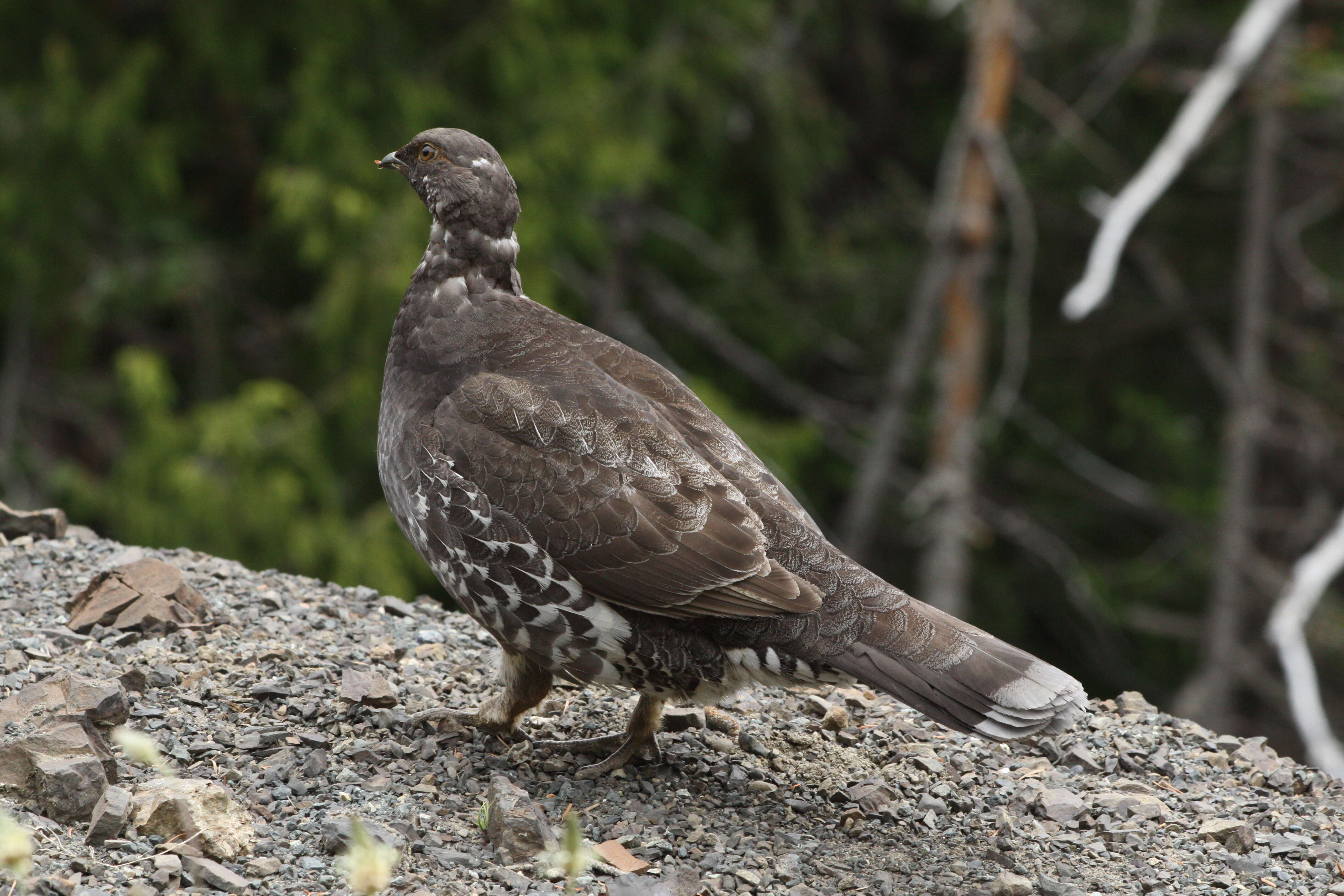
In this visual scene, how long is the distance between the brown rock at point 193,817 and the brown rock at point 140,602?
143 cm

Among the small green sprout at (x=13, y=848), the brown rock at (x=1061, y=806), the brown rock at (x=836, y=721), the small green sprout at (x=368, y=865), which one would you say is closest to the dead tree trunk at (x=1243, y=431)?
the brown rock at (x=836, y=721)

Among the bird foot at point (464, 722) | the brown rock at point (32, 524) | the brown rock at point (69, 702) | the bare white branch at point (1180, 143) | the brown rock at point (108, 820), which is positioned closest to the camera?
the brown rock at point (108, 820)

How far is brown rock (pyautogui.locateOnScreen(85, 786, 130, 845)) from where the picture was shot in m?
3.85

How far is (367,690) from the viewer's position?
197 inches

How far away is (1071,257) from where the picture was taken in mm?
14391

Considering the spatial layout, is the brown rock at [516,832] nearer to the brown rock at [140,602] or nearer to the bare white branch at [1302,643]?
the brown rock at [140,602]

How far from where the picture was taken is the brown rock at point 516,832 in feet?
13.5

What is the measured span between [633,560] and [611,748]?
85 centimetres

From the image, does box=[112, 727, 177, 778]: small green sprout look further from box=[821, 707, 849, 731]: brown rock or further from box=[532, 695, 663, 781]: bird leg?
box=[821, 707, 849, 731]: brown rock

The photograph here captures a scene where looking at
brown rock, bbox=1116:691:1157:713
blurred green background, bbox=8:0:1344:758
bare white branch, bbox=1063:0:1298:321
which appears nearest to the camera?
brown rock, bbox=1116:691:1157:713

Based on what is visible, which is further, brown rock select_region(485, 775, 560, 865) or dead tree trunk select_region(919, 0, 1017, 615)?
dead tree trunk select_region(919, 0, 1017, 615)

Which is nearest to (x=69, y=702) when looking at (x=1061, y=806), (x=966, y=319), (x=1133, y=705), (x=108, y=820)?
(x=108, y=820)

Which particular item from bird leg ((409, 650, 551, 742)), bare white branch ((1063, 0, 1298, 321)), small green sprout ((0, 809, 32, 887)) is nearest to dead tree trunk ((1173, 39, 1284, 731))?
bare white branch ((1063, 0, 1298, 321))

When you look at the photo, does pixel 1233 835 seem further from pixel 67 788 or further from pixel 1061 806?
pixel 67 788
